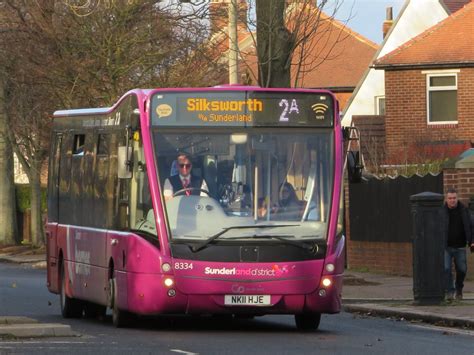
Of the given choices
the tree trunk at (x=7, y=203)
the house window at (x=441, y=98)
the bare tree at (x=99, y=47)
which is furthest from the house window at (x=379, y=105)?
the bare tree at (x=99, y=47)

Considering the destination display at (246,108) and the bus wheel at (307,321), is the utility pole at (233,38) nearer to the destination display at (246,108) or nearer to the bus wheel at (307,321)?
the destination display at (246,108)

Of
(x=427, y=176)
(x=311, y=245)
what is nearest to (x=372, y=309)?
(x=311, y=245)

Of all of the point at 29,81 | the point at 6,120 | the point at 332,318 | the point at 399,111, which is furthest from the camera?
the point at 6,120

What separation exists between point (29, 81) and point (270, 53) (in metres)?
13.3

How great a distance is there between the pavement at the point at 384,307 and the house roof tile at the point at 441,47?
481 inches

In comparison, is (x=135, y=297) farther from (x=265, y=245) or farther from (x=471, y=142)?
(x=471, y=142)

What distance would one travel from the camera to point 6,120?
146ft

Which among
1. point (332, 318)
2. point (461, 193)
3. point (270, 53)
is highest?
point (270, 53)

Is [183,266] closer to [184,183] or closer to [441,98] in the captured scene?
[184,183]

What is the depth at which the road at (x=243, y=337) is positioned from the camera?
1379 centimetres

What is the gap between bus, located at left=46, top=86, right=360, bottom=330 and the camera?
1573 centimetres

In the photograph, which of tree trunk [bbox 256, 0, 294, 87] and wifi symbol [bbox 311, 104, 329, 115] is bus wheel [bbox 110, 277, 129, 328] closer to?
wifi symbol [bbox 311, 104, 329, 115]

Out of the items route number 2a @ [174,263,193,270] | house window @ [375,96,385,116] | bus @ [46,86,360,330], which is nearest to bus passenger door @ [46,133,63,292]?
bus @ [46,86,360,330]

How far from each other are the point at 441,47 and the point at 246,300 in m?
27.2
